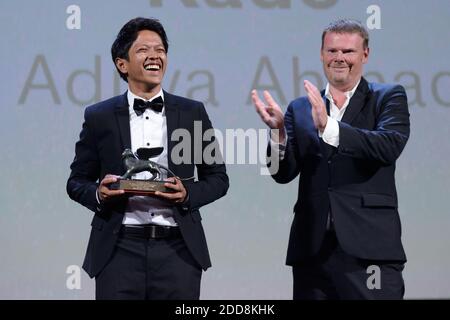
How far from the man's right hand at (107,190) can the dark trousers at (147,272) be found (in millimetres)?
169

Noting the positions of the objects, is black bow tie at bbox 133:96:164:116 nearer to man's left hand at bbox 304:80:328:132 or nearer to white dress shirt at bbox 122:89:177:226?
white dress shirt at bbox 122:89:177:226

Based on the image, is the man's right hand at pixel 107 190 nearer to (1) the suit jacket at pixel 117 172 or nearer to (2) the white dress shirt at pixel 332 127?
(1) the suit jacket at pixel 117 172

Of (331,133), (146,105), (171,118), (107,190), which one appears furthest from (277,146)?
(107,190)

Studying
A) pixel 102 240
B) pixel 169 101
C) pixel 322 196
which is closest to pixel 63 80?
pixel 169 101

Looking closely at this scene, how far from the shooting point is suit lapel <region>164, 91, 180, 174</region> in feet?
9.50

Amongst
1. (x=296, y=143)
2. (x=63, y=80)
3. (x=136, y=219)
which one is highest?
(x=63, y=80)

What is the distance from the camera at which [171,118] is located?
9.64 ft

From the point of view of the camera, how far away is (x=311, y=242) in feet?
9.71

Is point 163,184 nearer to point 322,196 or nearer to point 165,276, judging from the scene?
point 165,276

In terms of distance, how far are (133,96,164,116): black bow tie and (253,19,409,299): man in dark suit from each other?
0.37 meters

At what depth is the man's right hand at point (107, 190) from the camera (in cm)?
275

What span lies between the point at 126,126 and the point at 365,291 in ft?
3.59

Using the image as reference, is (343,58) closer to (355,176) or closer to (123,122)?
(355,176)

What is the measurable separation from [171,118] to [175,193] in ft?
1.07
